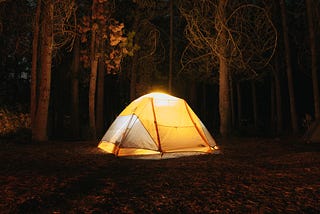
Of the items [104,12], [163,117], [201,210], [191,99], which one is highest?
[104,12]

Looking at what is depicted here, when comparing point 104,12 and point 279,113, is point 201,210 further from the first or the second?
point 279,113

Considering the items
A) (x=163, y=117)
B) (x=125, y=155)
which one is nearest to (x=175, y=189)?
(x=125, y=155)

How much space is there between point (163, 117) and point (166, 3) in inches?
467

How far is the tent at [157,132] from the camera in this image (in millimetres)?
8500

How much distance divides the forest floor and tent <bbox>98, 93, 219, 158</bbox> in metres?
0.64

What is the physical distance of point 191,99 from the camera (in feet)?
83.6

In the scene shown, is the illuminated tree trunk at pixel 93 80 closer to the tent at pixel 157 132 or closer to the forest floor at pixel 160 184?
the tent at pixel 157 132

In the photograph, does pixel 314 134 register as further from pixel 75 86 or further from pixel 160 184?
pixel 75 86

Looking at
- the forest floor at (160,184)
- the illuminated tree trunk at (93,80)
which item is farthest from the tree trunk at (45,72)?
the forest floor at (160,184)

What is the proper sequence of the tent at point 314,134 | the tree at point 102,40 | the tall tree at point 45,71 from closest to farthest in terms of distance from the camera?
the tent at point 314,134 → the tall tree at point 45,71 → the tree at point 102,40

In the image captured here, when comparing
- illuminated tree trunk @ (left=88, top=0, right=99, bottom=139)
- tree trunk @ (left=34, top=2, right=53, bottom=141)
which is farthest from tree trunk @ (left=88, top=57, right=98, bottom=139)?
tree trunk @ (left=34, top=2, right=53, bottom=141)

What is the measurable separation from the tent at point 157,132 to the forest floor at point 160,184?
64cm

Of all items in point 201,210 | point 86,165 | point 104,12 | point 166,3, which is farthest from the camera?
point 166,3

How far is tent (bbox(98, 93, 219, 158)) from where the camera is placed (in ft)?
27.9
